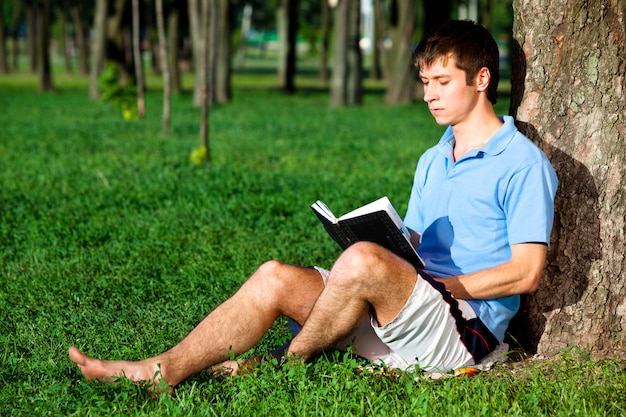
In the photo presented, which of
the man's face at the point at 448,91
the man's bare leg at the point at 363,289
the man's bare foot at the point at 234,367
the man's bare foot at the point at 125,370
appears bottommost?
the man's bare foot at the point at 234,367

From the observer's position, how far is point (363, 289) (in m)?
3.90

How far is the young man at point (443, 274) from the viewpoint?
392cm

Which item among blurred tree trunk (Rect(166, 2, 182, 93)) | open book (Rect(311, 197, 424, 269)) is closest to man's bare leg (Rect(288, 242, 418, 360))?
open book (Rect(311, 197, 424, 269))

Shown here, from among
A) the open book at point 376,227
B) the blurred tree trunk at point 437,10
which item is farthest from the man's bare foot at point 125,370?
the blurred tree trunk at point 437,10

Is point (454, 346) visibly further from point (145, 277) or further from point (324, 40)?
point (324, 40)

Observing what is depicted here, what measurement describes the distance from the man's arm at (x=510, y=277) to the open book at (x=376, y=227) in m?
0.24

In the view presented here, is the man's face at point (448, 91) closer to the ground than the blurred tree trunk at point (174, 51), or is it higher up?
higher up

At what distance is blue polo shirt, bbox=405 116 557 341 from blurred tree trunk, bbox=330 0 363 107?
1834 cm

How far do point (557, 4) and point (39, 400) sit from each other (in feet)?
9.57

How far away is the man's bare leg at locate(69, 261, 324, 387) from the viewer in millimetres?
4078

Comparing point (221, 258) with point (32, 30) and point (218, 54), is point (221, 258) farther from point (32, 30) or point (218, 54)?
point (32, 30)

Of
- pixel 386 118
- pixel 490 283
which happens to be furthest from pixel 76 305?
pixel 386 118

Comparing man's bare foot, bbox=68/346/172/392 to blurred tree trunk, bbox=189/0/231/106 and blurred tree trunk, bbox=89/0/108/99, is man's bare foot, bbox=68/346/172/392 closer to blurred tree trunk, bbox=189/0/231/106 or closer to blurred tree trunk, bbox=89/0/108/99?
blurred tree trunk, bbox=189/0/231/106

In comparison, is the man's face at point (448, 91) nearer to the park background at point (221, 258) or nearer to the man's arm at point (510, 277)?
the park background at point (221, 258)
